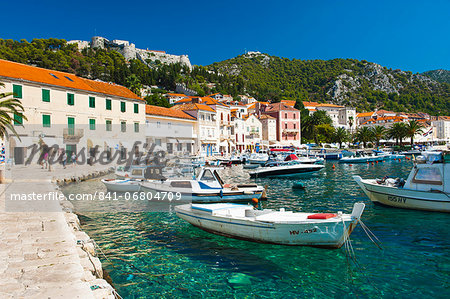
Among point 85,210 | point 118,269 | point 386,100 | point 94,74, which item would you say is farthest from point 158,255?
point 386,100

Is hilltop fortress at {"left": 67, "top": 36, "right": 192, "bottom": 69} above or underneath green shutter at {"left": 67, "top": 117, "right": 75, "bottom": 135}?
above

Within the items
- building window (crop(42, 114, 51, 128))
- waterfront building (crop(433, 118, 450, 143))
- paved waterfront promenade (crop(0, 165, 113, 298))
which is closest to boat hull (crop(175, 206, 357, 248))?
paved waterfront promenade (crop(0, 165, 113, 298))

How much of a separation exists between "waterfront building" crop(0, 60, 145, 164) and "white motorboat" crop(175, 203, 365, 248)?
76.7ft

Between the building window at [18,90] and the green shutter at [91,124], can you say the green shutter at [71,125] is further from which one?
the building window at [18,90]

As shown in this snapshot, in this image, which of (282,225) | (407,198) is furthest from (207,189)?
(407,198)

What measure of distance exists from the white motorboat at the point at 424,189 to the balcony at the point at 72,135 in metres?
32.2

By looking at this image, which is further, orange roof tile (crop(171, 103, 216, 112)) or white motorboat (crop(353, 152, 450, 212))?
orange roof tile (crop(171, 103, 216, 112))

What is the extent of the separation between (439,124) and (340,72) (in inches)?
2896

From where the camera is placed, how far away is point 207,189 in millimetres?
16312

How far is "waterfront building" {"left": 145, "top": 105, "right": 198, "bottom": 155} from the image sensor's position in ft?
154

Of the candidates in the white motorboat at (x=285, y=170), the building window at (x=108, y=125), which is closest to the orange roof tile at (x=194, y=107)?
the building window at (x=108, y=125)

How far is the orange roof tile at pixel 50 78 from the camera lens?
3048 cm

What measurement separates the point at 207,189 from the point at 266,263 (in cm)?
806

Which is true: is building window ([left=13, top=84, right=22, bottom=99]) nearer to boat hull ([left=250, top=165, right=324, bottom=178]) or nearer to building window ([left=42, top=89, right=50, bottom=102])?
building window ([left=42, top=89, right=50, bottom=102])
